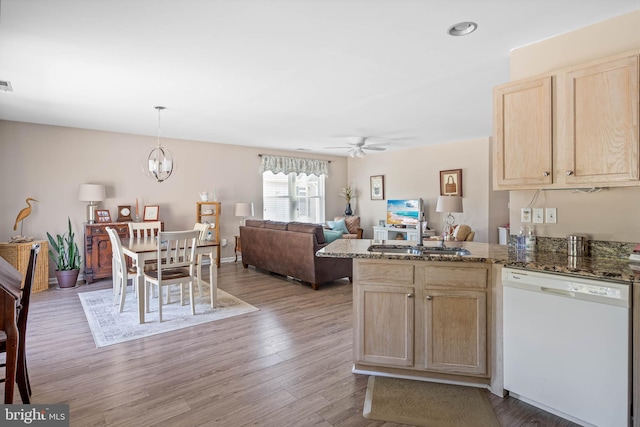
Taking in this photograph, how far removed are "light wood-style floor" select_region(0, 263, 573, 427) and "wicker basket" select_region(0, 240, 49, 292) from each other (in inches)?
40.5

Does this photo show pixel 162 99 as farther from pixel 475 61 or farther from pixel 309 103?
pixel 475 61

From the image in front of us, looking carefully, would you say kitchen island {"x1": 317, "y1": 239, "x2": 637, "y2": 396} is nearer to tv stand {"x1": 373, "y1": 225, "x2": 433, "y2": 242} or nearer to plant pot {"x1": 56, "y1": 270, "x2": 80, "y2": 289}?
plant pot {"x1": 56, "y1": 270, "x2": 80, "y2": 289}

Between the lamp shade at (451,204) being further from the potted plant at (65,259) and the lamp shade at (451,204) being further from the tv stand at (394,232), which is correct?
the potted plant at (65,259)

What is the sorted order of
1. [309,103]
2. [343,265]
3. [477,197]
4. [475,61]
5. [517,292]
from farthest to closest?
Result: [477,197]
[343,265]
[309,103]
[475,61]
[517,292]

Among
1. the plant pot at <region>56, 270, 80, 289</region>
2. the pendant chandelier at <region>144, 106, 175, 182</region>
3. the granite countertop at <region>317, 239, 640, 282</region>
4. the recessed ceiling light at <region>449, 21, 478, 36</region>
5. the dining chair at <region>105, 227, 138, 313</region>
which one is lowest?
the plant pot at <region>56, 270, 80, 289</region>

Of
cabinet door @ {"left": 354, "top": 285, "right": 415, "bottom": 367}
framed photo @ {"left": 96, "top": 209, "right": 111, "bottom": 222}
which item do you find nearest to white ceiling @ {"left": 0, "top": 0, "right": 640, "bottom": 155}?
framed photo @ {"left": 96, "top": 209, "right": 111, "bottom": 222}

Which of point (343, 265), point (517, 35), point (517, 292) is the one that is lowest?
point (343, 265)

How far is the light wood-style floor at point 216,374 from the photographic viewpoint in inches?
77.8

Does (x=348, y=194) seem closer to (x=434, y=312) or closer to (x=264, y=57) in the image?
(x=264, y=57)

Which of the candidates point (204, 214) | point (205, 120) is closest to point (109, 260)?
point (204, 214)

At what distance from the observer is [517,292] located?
2018mm

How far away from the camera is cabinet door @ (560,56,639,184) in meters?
1.90

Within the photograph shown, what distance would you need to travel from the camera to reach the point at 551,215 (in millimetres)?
2373

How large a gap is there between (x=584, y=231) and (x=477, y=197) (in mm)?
4238
